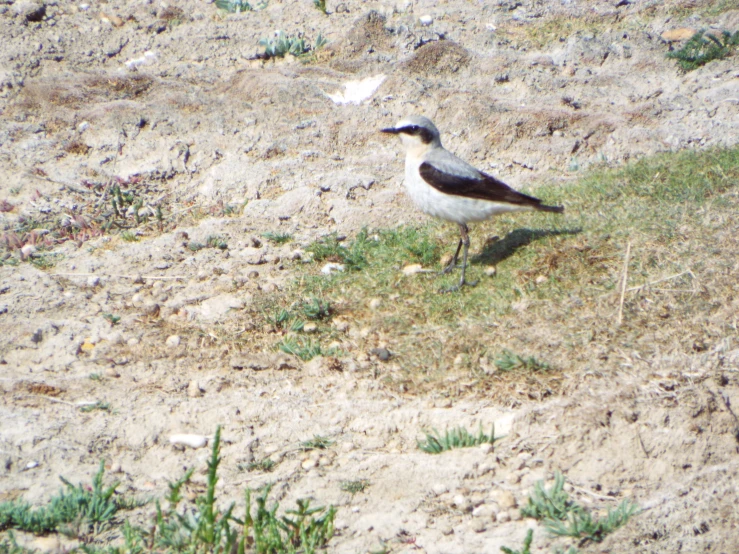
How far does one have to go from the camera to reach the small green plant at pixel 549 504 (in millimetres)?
3629

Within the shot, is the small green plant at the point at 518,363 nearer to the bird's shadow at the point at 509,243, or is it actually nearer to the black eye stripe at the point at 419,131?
the bird's shadow at the point at 509,243

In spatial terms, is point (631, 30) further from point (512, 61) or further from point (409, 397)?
point (409, 397)

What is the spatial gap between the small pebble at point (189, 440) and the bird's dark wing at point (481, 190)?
2.64 m

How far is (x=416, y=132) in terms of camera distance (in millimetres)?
6395

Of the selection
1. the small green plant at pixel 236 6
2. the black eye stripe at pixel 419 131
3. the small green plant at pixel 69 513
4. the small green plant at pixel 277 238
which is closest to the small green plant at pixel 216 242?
the small green plant at pixel 277 238

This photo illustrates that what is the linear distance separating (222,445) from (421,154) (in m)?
A: 2.99

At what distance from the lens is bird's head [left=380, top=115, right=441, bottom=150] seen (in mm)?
6371

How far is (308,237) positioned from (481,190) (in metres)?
1.63

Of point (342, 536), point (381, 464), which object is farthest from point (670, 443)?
point (342, 536)

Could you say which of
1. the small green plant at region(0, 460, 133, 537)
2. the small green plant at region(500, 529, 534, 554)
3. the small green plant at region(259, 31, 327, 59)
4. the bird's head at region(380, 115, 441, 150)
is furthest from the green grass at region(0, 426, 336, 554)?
the small green plant at region(259, 31, 327, 59)

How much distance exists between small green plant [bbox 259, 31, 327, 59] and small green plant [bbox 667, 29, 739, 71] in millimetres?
4026

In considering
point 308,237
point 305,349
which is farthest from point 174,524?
point 308,237

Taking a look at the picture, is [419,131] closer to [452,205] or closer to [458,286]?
[452,205]

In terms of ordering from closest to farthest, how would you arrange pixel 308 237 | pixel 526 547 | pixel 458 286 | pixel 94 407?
1. pixel 526 547
2. pixel 94 407
3. pixel 458 286
4. pixel 308 237
